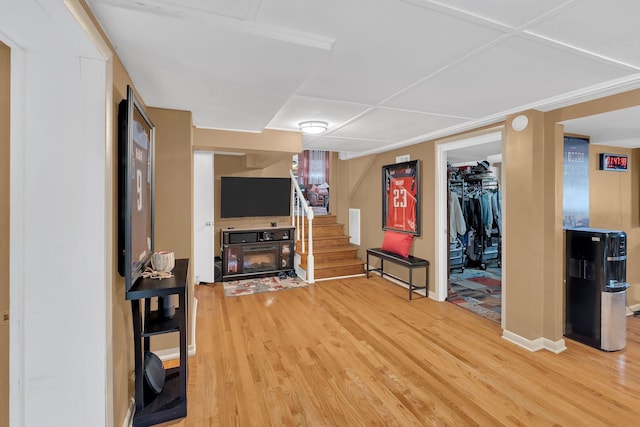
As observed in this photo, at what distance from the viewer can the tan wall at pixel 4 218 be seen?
1229mm

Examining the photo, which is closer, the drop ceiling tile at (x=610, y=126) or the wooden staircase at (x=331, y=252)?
the drop ceiling tile at (x=610, y=126)

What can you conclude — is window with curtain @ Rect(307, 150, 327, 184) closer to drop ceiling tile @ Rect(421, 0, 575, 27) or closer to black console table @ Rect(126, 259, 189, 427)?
black console table @ Rect(126, 259, 189, 427)

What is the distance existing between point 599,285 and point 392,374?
2.07m

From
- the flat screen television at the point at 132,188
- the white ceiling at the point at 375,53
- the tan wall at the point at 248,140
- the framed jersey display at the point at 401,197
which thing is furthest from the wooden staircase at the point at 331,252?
the flat screen television at the point at 132,188

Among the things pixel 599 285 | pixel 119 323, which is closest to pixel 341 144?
pixel 599 285

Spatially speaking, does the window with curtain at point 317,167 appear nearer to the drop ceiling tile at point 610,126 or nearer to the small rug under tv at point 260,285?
the small rug under tv at point 260,285

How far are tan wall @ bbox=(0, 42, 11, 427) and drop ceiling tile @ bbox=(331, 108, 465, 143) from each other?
7.84ft

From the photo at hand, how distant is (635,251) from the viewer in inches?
145

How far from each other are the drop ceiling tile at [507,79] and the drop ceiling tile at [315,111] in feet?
1.17

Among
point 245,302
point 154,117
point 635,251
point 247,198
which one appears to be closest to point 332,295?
point 245,302

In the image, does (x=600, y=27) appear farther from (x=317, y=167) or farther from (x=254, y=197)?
(x=317, y=167)

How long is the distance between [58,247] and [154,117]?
153 centimetres

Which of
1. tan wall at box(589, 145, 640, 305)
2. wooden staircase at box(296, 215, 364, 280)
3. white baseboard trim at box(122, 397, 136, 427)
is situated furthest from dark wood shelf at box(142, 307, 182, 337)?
tan wall at box(589, 145, 640, 305)

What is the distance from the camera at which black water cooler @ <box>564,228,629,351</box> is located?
8.96 feet
